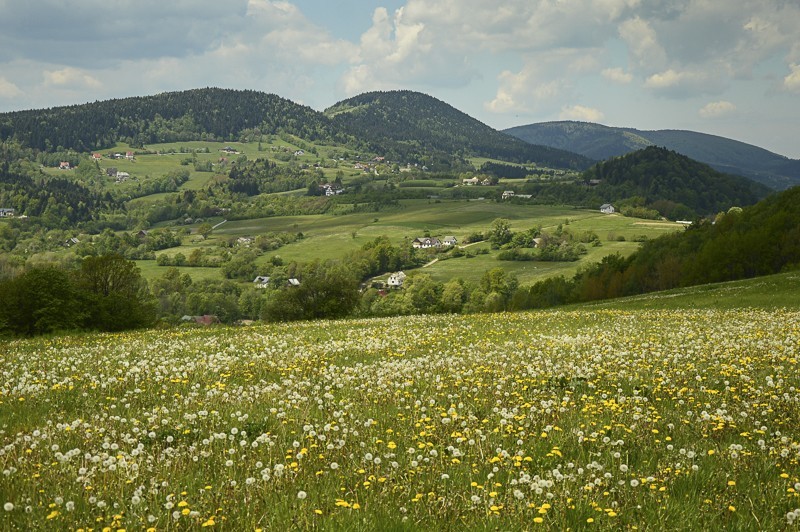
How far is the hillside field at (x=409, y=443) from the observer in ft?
19.6

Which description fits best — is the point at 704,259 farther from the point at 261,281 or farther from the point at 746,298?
the point at 261,281

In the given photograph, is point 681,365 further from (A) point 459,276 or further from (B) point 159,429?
(A) point 459,276

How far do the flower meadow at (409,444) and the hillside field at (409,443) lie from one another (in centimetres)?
3

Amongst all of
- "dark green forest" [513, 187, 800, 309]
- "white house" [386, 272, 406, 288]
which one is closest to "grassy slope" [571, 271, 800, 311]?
"dark green forest" [513, 187, 800, 309]

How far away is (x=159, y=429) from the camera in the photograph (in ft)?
29.3

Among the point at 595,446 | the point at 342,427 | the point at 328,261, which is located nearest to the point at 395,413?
the point at 342,427

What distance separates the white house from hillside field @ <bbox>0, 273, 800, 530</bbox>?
162 meters

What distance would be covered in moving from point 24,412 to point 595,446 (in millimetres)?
9531

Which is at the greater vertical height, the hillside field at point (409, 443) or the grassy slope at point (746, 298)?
the hillside field at point (409, 443)

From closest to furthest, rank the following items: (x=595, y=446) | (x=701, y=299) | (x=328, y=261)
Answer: (x=595, y=446) → (x=701, y=299) → (x=328, y=261)

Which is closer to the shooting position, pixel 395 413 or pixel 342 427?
pixel 342 427

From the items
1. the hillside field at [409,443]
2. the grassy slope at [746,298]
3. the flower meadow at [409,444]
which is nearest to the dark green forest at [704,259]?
the grassy slope at [746,298]

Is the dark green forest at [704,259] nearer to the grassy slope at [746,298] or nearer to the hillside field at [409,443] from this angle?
the grassy slope at [746,298]

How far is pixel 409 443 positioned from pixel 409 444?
0.04 m
